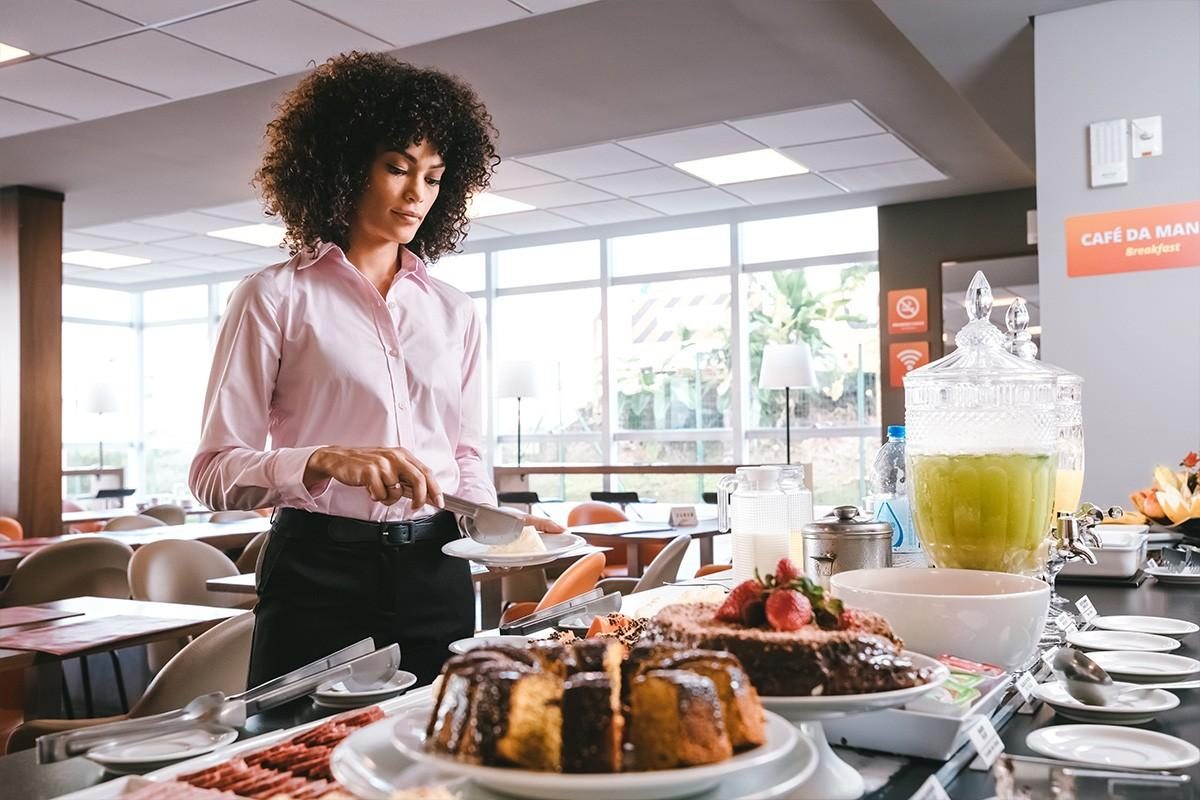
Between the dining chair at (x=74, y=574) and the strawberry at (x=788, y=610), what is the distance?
3403mm

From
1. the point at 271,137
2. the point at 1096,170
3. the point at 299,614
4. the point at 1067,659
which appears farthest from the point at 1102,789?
the point at 1096,170

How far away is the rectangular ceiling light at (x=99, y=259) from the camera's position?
9.81 metres

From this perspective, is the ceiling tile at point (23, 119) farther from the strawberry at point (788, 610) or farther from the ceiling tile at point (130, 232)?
the strawberry at point (788, 610)

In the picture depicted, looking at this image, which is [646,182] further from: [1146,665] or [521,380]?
[1146,665]

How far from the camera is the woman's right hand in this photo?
1323 mm

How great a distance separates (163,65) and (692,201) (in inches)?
177

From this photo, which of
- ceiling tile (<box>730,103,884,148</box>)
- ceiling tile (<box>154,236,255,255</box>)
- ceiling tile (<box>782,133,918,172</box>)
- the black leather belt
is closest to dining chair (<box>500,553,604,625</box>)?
the black leather belt

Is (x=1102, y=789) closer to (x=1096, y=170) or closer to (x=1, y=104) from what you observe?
(x=1096, y=170)

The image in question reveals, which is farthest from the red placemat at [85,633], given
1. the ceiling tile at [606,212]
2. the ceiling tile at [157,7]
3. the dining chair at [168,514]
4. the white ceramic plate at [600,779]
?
the ceiling tile at [606,212]

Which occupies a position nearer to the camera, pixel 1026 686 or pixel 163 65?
pixel 1026 686

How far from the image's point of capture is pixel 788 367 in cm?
754

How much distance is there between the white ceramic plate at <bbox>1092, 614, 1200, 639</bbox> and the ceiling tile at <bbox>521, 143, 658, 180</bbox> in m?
5.30

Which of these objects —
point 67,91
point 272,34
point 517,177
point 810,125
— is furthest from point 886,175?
point 67,91

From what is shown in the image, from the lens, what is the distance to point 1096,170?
4211mm
